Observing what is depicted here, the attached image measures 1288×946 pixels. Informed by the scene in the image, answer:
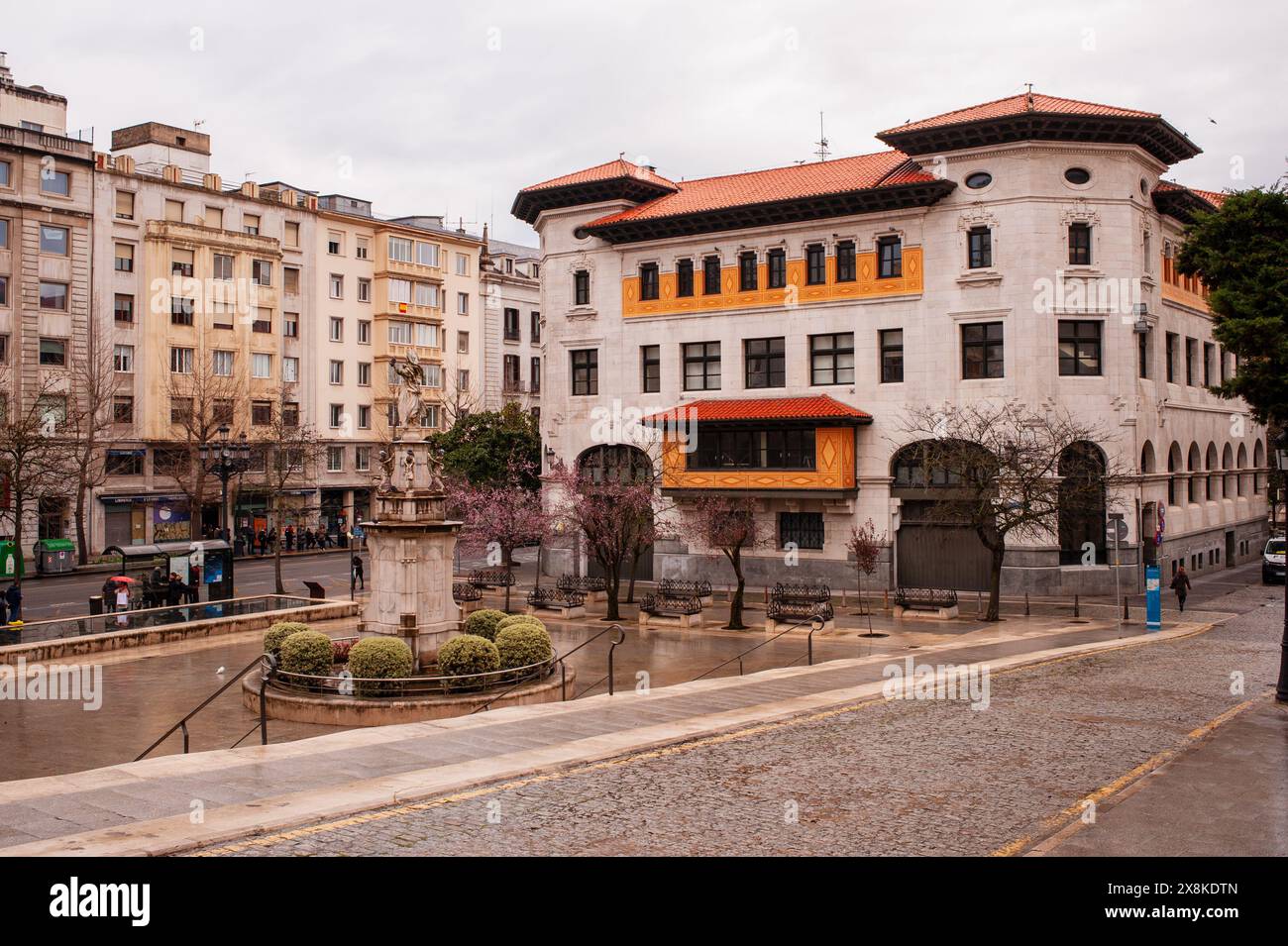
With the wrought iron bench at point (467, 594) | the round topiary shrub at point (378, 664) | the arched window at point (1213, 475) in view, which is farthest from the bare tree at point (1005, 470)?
the round topiary shrub at point (378, 664)

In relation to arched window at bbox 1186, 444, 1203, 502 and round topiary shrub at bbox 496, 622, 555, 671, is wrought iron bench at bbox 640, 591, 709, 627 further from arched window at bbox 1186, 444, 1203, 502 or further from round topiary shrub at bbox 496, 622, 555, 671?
arched window at bbox 1186, 444, 1203, 502

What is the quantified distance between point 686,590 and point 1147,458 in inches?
725

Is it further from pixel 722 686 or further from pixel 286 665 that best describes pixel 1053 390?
pixel 286 665

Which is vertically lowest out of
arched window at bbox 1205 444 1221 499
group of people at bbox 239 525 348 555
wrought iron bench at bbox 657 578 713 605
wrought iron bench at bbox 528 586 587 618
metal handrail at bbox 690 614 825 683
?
metal handrail at bbox 690 614 825 683

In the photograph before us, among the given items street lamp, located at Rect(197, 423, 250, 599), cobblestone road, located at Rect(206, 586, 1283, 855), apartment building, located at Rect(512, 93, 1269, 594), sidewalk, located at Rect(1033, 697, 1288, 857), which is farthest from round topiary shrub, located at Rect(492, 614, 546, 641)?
street lamp, located at Rect(197, 423, 250, 599)

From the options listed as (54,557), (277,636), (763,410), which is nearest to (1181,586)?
(763,410)

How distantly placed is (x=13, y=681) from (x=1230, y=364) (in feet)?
169

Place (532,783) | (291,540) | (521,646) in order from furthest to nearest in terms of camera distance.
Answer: (291,540) → (521,646) → (532,783)

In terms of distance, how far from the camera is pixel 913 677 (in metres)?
21.4

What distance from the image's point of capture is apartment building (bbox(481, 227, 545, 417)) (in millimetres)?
80188

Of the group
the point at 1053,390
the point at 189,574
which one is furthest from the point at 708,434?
the point at 189,574

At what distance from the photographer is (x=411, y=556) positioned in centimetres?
2186

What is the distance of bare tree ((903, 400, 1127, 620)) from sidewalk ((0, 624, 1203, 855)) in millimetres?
14187

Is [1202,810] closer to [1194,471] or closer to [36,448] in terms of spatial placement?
[1194,471]
